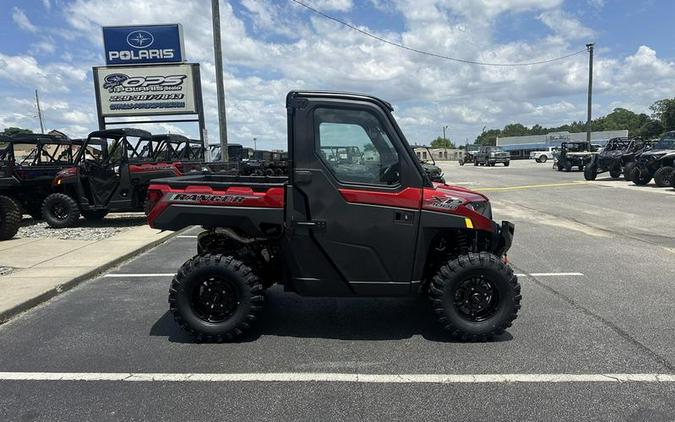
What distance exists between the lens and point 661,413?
316cm

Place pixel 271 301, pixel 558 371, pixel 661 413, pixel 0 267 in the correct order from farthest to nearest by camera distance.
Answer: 1. pixel 0 267
2. pixel 271 301
3. pixel 558 371
4. pixel 661 413

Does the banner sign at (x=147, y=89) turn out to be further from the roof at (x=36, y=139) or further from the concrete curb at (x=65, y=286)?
the concrete curb at (x=65, y=286)

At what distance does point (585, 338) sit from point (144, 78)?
2011cm

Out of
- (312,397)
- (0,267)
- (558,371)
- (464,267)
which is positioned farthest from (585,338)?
(0,267)

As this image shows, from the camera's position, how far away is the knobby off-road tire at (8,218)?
9.84 m

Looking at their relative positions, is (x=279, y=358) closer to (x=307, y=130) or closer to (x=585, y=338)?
(x=307, y=130)

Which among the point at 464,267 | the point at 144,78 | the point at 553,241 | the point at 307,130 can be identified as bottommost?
the point at 553,241

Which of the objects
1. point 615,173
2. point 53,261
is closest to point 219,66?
point 53,261

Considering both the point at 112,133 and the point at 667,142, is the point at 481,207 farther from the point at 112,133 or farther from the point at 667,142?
the point at 667,142

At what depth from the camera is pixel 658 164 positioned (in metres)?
20.1

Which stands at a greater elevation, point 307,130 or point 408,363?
point 307,130

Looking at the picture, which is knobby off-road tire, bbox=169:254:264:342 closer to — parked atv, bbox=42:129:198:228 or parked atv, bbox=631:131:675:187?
parked atv, bbox=42:129:198:228

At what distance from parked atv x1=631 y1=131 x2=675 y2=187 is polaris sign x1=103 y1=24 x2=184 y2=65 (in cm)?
1947

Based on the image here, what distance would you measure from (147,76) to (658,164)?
2099cm
